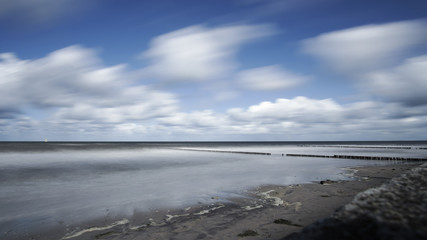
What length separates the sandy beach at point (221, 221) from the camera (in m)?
8.86

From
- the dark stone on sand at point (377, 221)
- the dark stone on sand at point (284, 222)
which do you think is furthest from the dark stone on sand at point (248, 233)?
the dark stone on sand at point (377, 221)

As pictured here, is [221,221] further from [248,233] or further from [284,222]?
[284,222]

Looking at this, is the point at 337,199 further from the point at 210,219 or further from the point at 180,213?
the point at 180,213

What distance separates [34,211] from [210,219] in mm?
8750

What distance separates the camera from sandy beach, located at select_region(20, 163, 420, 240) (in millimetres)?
8859

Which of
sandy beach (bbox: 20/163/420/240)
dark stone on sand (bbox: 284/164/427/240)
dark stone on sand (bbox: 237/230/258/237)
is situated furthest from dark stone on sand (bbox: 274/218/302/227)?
dark stone on sand (bbox: 284/164/427/240)

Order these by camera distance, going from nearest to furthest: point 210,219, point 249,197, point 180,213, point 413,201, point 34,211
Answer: point 413,201 < point 210,219 < point 180,213 < point 34,211 < point 249,197

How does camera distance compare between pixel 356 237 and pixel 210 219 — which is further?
pixel 210 219

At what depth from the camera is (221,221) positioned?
33.6ft

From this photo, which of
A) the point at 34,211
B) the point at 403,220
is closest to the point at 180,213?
the point at 34,211

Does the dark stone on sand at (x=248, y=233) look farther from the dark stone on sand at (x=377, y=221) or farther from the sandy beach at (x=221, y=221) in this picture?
the dark stone on sand at (x=377, y=221)

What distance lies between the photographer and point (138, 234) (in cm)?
898

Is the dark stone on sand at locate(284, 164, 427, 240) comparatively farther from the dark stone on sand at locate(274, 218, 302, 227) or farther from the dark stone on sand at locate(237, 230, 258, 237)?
the dark stone on sand at locate(274, 218, 302, 227)

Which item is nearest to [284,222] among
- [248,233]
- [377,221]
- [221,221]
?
[248,233]
